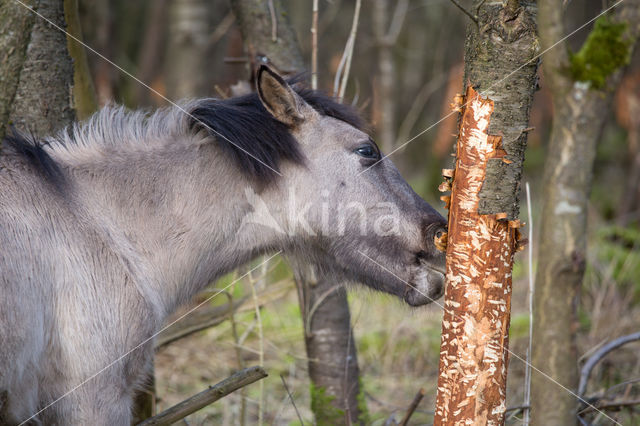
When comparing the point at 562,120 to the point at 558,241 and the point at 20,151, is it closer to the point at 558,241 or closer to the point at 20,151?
the point at 558,241

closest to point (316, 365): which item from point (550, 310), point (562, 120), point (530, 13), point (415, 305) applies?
point (415, 305)

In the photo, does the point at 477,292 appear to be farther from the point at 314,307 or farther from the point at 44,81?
the point at 44,81

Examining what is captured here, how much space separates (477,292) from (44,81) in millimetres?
2867

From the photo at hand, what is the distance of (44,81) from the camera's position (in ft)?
12.2

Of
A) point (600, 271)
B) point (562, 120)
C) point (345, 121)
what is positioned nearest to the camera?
point (345, 121)

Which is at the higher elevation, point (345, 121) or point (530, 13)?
point (530, 13)

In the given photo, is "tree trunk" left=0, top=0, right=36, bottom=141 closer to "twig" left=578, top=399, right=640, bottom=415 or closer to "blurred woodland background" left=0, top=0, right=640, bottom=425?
"blurred woodland background" left=0, top=0, right=640, bottom=425

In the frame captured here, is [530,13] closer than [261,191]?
Yes

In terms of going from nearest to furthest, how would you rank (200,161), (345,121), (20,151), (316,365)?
1. (20,151)
2. (200,161)
3. (345,121)
4. (316,365)

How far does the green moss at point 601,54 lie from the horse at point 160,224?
1.57 meters

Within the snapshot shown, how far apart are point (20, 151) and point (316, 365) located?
245 centimetres

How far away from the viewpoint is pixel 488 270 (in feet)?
7.97

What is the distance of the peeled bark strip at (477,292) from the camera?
95.7 inches

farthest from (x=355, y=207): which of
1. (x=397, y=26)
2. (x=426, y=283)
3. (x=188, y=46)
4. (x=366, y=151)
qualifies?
(x=397, y=26)
